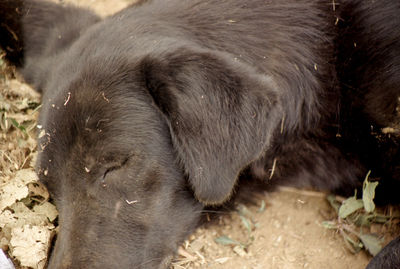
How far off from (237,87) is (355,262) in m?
1.23

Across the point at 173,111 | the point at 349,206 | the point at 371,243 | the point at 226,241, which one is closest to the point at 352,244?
the point at 371,243

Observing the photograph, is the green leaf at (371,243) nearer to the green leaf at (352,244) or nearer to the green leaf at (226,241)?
the green leaf at (352,244)

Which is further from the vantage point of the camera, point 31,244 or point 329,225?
point 329,225

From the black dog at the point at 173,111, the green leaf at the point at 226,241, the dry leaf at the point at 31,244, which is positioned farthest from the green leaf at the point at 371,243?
the dry leaf at the point at 31,244

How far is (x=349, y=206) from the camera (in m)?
2.57

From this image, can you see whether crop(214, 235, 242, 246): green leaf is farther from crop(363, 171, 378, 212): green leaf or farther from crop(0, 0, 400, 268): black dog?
crop(363, 171, 378, 212): green leaf

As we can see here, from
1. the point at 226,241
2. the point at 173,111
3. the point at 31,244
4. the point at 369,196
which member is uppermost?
the point at 173,111

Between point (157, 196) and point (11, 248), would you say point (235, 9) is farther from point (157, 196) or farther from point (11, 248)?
point (11, 248)

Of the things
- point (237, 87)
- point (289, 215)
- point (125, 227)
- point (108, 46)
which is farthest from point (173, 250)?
point (108, 46)

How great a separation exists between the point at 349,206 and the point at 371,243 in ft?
0.75

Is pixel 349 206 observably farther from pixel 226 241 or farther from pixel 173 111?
pixel 173 111

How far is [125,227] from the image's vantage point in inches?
83.3

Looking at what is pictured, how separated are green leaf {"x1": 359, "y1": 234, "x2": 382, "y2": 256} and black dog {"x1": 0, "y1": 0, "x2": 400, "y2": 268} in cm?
56

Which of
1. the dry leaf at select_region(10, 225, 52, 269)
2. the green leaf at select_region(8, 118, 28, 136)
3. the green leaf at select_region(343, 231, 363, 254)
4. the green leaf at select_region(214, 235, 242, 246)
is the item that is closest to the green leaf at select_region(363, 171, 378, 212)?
the green leaf at select_region(343, 231, 363, 254)
